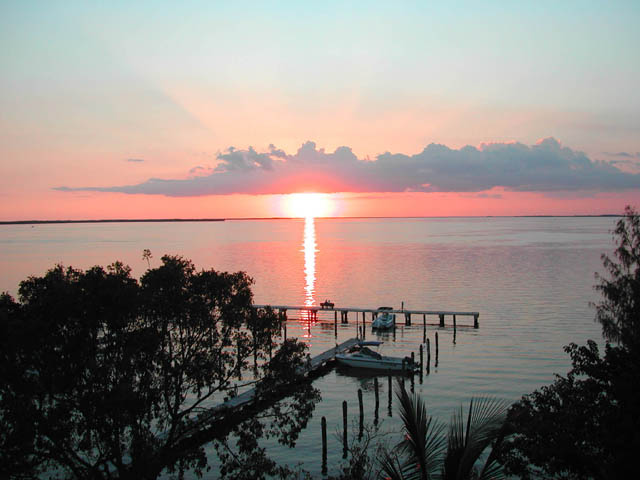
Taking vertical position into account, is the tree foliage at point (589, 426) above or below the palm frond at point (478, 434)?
below

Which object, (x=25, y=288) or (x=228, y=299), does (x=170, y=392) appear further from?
(x=25, y=288)

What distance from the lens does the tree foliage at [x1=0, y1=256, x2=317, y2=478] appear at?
13.7 m

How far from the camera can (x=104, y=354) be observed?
15.7 metres

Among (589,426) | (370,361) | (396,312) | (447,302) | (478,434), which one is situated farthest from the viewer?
(447,302)

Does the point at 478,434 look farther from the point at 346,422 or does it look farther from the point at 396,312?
the point at 396,312

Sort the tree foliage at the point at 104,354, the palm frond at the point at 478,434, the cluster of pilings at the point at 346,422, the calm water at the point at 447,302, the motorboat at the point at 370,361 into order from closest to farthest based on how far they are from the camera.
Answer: the palm frond at the point at 478,434, the tree foliage at the point at 104,354, the cluster of pilings at the point at 346,422, the calm water at the point at 447,302, the motorboat at the point at 370,361

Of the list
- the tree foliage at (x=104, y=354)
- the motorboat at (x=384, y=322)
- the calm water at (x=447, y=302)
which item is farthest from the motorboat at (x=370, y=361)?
the tree foliage at (x=104, y=354)

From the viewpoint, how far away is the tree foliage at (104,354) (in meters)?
13.7

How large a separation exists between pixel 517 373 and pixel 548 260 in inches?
3710

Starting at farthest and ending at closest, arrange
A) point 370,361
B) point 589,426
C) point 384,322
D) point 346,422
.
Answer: point 384,322 < point 370,361 < point 346,422 < point 589,426

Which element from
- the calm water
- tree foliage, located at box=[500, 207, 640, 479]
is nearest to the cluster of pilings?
the calm water

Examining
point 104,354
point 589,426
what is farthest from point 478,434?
point 104,354

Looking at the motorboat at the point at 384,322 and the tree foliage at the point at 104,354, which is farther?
the motorboat at the point at 384,322

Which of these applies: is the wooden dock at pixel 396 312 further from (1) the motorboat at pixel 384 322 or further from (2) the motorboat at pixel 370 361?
(2) the motorboat at pixel 370 361
